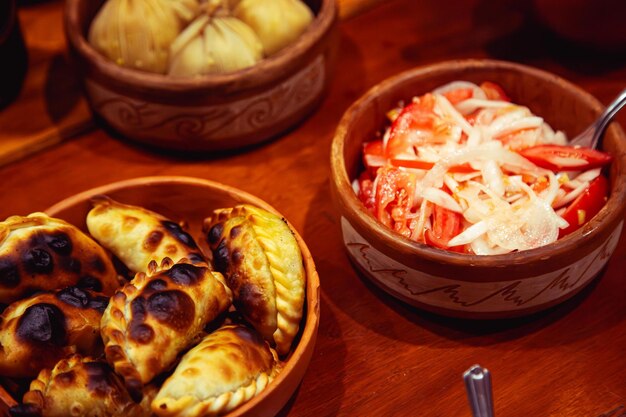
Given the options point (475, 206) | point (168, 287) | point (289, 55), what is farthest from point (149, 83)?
point (475, 206)

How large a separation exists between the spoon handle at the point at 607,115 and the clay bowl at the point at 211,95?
581 mm

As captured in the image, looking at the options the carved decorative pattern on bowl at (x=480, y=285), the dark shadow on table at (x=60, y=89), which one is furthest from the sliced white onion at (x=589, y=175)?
the dark shadow on table at (x=60, y=89)

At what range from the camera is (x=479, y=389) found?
907mm

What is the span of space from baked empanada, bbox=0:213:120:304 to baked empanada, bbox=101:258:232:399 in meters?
A: 0.14

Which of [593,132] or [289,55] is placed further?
[289,55]

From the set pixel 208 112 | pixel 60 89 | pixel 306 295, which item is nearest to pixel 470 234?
pixel 306 295

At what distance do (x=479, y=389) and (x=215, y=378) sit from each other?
34 centimetres

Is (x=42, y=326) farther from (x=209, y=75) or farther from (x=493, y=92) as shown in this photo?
(x=493, y=92)

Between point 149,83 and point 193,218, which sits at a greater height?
point 149,83

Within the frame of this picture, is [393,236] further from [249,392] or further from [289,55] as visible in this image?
[289,55]

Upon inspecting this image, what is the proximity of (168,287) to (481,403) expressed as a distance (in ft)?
1.47

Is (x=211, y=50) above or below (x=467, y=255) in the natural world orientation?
above

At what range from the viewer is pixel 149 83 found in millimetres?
1438

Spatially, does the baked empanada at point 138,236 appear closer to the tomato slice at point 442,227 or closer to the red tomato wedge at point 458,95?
the tomato slice at point 442,227
